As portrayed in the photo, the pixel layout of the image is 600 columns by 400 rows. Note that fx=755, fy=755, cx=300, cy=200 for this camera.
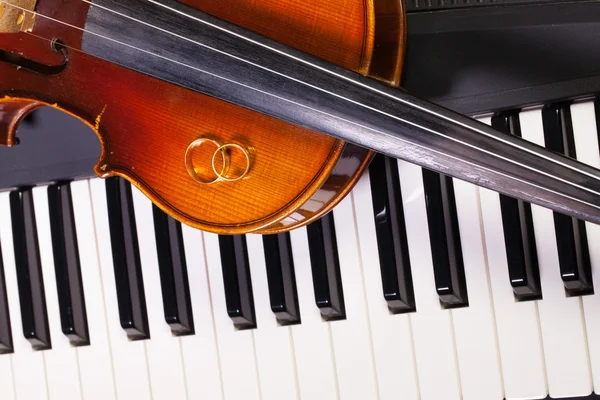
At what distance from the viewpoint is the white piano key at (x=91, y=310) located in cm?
150

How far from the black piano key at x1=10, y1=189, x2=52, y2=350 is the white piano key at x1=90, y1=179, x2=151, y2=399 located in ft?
0.46

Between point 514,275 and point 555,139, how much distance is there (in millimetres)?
235

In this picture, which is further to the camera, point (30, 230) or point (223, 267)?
point (30, 230)

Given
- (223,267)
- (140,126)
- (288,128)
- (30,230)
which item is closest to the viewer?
(288,128)

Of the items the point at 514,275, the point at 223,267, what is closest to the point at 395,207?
the point at 514,275

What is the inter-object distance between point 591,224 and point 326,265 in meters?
0.46

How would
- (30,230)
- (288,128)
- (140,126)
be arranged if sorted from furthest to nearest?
(30,230) < (140,126) < (288,128)

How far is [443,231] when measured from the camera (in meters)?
1.30

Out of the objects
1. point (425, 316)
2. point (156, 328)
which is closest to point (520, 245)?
point (425, 316)

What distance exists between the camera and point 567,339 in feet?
4.17

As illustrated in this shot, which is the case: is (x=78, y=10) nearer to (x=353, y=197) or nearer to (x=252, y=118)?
(x=252, y=118)

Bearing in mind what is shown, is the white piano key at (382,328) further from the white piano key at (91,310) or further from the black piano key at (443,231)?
the white piano key at (91,310)

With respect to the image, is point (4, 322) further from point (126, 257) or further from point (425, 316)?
point (425, 316)

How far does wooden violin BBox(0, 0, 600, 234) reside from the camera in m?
1.03
